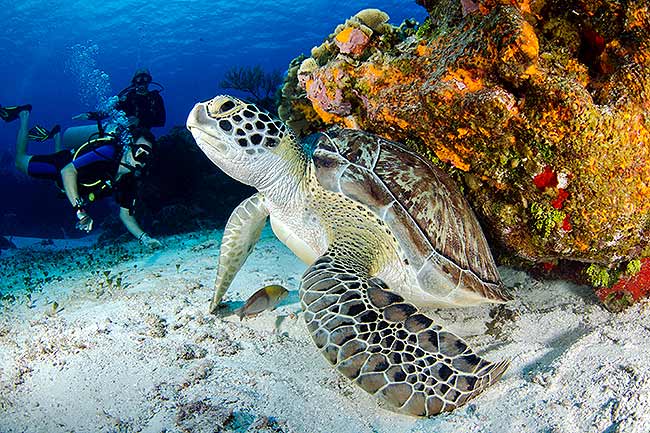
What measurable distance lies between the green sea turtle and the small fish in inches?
11.5

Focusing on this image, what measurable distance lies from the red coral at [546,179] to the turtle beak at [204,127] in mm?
2080

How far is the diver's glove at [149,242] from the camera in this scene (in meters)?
6.38

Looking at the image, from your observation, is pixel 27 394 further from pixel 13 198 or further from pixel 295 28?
pixel 295 28

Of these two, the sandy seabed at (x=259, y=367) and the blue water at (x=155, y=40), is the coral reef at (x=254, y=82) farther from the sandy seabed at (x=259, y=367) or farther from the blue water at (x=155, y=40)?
the blue water at (x=155, y=40)

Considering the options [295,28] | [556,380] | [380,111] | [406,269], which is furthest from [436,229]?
[295,28]

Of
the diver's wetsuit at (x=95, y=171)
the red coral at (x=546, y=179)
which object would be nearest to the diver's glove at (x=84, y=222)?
the diver's wetsuit at (x=95, y=171)

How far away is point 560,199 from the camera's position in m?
2.33

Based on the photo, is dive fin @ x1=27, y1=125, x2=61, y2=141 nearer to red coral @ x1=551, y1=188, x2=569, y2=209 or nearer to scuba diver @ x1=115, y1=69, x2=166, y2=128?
scuba diver @ x1=115, y1=69, x2=166, y2=128

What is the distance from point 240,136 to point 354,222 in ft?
3.38

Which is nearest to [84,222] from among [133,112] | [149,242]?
[149,242]

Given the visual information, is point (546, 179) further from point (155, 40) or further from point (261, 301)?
point (155, 40)

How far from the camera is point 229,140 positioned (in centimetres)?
282

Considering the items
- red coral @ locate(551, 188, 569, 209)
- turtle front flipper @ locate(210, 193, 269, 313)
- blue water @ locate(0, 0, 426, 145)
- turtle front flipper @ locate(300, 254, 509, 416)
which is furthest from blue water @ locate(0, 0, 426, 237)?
red coral @ locate(551, 188, 569, 209)

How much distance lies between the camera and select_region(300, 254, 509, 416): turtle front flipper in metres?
1.81
